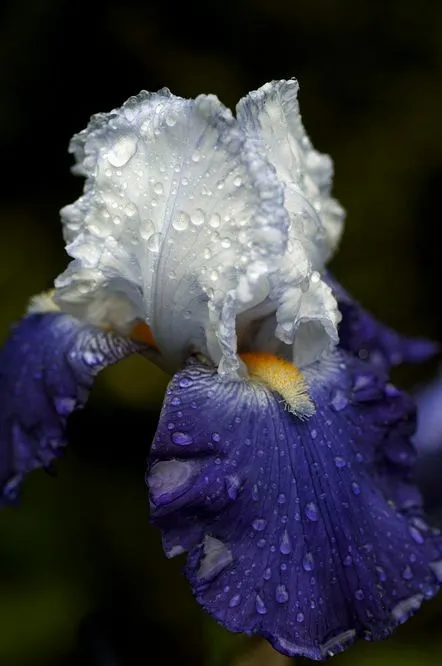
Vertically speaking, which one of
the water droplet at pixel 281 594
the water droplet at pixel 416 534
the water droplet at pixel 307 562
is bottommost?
the water droplet at pixel 416 534

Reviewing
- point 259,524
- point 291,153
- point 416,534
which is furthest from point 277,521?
point 291,153

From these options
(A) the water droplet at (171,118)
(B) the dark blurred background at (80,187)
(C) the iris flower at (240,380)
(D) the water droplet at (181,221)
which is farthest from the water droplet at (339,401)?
(B) the dark blurred background at (80,187)

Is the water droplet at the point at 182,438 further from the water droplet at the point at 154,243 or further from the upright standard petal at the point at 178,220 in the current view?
the water droplet at the point at 154,243

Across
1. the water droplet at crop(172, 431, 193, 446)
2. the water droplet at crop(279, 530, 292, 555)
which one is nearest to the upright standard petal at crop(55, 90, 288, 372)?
the water droplet at crop(172, 431, 193, 446)

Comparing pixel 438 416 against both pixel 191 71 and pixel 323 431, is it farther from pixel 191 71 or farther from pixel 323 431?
pixel 191 71

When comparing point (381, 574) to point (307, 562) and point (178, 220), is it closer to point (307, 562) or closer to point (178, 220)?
point (307, 562)

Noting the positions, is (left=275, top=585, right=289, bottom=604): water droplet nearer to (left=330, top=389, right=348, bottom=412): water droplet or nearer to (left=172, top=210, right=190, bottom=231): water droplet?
(left=330, top=389, right=348, bottom=412): water droplet
